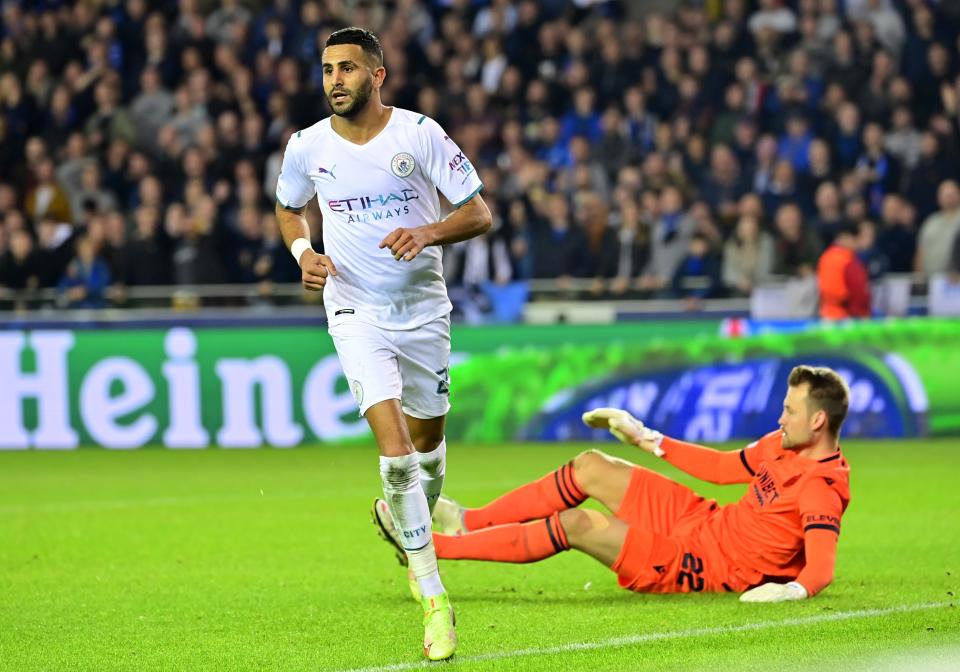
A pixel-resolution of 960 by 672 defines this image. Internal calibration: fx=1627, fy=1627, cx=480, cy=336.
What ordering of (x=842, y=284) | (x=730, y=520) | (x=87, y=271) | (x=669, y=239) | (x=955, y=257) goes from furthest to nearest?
(x=87, y=271), (x=669, y=239), (x=955, y=257), (x=842, y=284), (x=730, y=520)

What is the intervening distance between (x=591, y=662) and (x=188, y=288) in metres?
11.1

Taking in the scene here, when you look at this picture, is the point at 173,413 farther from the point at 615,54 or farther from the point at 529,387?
the point at 615,54

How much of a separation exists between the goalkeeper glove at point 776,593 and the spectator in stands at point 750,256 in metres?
9.09

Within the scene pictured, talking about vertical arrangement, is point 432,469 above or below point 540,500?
above

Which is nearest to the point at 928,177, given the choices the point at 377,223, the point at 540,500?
the point at 540,500

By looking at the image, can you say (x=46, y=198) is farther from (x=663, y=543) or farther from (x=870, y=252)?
(x=663, y=543)

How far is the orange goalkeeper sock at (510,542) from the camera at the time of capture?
647 centimetres

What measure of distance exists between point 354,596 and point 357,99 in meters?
2.14

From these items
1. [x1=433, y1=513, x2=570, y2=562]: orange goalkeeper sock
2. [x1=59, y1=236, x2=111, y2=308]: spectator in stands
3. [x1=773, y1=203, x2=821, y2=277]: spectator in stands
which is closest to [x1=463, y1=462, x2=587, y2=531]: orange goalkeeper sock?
[x1=433, y1=513, x2=570, y2=562]: orange goalkeeper sock

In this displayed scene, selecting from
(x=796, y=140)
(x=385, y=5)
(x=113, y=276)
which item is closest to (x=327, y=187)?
(x=113, y=276)

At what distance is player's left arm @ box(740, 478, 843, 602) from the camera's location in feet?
20.0

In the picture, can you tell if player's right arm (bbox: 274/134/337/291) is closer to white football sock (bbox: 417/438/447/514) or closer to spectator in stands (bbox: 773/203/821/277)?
white football sock (bbox: 417/438/447/514)

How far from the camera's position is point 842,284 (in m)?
13.9

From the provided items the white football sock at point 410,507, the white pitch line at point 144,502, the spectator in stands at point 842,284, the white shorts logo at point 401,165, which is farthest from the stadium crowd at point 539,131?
the white football sock at point 410,507
